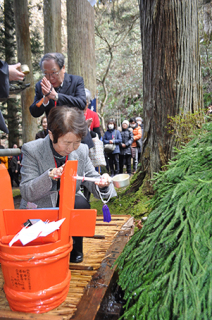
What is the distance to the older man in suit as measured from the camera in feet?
8.20

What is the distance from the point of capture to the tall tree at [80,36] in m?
5.00

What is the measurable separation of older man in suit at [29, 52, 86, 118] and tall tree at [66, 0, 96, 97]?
7.78 feet

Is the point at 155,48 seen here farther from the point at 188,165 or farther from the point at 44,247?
the point at 44,247

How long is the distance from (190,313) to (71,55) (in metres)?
5.07

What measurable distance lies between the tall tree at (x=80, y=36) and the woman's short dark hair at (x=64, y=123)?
3.49 m

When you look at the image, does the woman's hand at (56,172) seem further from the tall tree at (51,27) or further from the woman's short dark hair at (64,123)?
the tall tree at (51,27)

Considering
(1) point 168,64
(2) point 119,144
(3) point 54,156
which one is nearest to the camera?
(3) point 54,156

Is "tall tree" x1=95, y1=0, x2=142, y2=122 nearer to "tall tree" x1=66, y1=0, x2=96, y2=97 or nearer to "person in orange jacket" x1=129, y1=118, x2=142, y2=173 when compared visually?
"person in orange jacket" x1=129, y1=118, x2=142, y2=173

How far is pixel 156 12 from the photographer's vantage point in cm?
314

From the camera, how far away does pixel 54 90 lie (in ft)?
8.25

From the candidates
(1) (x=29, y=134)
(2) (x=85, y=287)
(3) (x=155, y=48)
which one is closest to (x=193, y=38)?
(3) (x=155, y=48)

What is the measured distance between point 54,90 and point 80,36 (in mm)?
3115

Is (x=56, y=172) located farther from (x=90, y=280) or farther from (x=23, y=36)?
(x=23, y=36)

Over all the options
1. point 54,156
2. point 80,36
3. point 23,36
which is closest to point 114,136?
point 80,36
